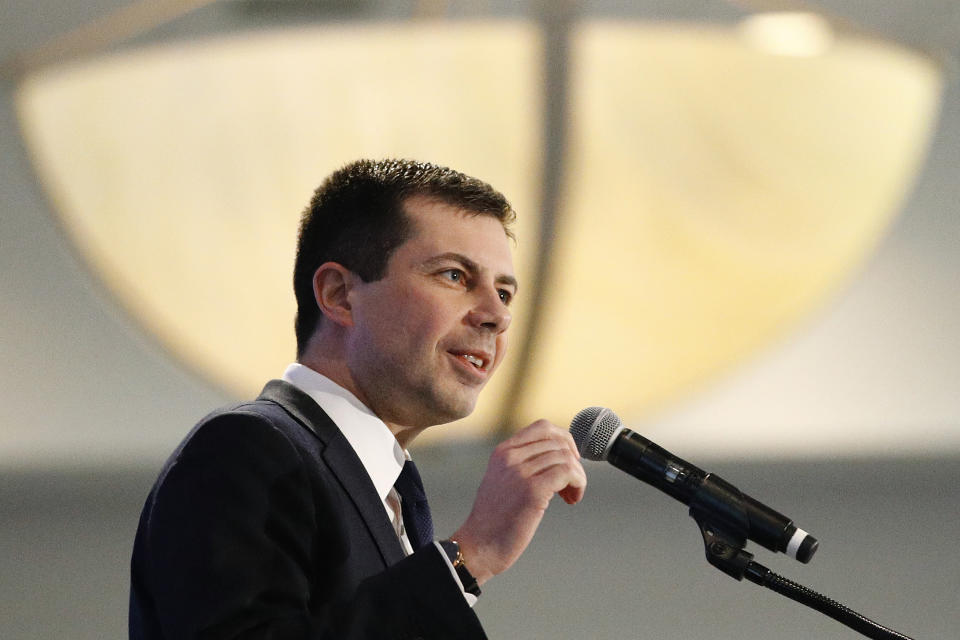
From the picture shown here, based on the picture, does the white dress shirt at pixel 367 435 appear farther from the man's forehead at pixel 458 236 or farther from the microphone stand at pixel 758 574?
the microphone stand at pixel 758 574

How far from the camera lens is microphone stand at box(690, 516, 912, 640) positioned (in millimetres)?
1090

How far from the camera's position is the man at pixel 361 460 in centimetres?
95

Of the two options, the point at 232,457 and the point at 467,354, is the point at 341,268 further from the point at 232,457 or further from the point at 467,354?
the point at 232,457

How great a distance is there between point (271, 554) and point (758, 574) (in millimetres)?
405

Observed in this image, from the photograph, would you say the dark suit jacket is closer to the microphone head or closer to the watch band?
the watch band

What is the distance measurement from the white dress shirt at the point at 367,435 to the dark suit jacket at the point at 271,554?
0.15 ft

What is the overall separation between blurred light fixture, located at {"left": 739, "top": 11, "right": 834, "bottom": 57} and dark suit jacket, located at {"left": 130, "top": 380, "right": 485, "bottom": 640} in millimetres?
1174

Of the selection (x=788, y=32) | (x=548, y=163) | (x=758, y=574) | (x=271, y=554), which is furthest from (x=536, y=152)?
(x=271, y=554)

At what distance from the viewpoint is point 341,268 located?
1217 mm

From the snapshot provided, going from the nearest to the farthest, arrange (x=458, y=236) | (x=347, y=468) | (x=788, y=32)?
(x=347, y=468) < (x=458, y=236) < (x=788, y=32)

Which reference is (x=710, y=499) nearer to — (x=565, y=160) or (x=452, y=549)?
(x=452, y=549)

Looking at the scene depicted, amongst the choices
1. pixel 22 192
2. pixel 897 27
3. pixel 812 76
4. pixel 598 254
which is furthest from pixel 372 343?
pixel 22 192

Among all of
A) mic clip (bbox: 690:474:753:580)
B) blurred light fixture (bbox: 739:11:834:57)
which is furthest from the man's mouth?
blurred light fixture (bbox: 739:11:834:57)

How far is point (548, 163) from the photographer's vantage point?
6.61 ft
